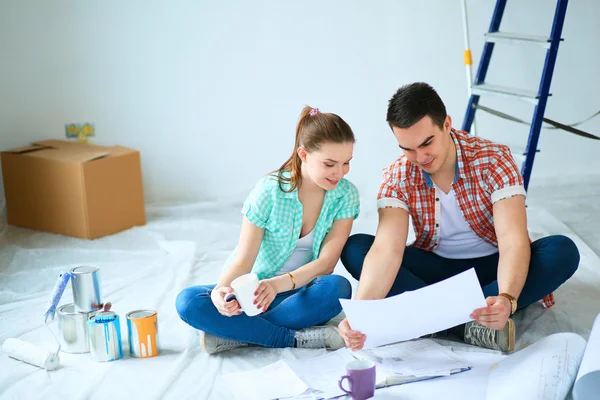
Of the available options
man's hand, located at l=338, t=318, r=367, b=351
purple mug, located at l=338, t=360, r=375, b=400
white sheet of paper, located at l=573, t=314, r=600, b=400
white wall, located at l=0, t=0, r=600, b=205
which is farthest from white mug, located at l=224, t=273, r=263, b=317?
white wall, located at l=0, t=0, r=600, b=205

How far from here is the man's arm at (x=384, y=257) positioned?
205 centimetres

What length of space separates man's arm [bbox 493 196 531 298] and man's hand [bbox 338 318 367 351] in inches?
15.7

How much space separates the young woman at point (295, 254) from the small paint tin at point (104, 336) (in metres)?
0.18

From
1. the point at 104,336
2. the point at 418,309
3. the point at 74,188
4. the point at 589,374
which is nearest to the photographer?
the point at 589,374

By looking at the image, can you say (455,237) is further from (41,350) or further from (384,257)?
(41,350)

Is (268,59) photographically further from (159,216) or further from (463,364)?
(463,364)

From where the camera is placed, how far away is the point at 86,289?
208 cm

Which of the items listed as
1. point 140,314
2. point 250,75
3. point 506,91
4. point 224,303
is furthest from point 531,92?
point 140,314

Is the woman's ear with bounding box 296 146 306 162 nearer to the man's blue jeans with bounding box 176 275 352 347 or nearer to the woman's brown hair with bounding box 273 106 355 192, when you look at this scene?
the woman's brown hair with bounding box 273 106 355 192

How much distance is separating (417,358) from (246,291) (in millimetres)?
468

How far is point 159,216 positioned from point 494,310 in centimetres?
218

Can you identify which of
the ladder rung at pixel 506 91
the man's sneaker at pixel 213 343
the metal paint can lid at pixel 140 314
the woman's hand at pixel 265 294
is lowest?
the man's sneaker at pixel 213 343

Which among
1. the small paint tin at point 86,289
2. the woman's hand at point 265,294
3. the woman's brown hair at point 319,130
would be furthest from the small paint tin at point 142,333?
the woman's brown hair at point 319,130

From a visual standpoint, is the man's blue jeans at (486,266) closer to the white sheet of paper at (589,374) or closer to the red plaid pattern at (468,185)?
the red plaid pattern at (468,185)
